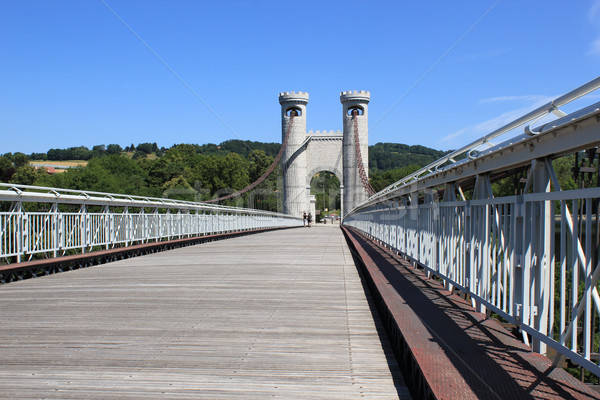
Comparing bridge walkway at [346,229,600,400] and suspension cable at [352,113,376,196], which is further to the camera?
suspension cable at [352,113,376,196]

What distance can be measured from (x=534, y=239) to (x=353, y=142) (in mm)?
54037

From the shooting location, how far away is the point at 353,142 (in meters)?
56.1

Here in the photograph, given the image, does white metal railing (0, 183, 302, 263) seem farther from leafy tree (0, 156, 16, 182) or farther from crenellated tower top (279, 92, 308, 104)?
leafy tree (0, 156, 16, 182)

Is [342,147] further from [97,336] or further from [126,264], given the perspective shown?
[97,336]

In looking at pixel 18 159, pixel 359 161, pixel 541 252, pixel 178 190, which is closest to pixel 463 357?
pixel 541 252

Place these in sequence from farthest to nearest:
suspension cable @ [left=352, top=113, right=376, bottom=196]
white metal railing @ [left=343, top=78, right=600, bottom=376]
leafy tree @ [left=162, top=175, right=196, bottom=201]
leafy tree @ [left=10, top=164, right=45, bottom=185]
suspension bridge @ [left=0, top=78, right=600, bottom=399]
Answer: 1. leafy tree @ [left=162, top=175, right=196, bottom=201]
2. leafy tree @ [left=10, top=164, right=45, bottom=185]
3. suspension cable @ [left=352, top=113, right=376, bottom=196]
4. suspension bridge @ [left=0, top=78, right=600, bottom=399]
5. white metal railing @ [left=343, top=78, right=600, bottom=376]

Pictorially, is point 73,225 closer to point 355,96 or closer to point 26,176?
point 355,96

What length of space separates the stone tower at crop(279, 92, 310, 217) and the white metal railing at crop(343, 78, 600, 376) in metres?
51.2

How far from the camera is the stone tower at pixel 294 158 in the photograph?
183ft

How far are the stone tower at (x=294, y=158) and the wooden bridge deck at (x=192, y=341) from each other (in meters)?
49.5

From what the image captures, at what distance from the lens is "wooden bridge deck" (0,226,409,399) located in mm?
2717

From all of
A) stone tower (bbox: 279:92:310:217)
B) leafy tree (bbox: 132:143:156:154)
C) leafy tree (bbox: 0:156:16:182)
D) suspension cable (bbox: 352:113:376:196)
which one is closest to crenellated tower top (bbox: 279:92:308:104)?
stone tower (bbox: 279:92:310:217)

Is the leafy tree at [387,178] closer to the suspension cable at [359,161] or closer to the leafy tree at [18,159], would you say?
the suspension cable at [359,161]

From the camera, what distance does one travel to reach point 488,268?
10.9ft
